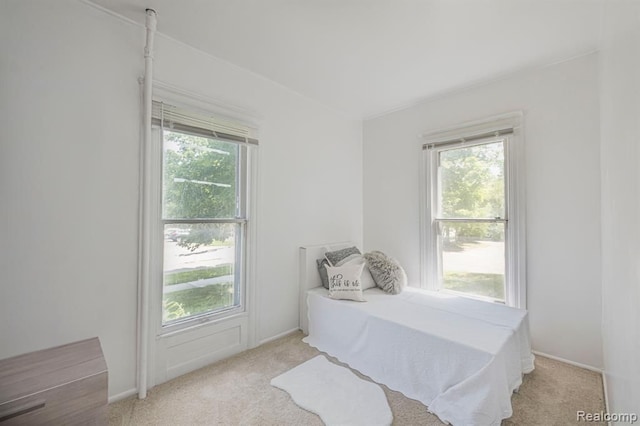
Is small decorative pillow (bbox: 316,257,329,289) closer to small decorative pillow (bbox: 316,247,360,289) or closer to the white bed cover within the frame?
small decorative pillow (bbox: 316,247,360,289)

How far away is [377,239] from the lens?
12.0ft

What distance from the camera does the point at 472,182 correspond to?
9.33 feet

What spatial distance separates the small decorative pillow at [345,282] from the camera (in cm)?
250

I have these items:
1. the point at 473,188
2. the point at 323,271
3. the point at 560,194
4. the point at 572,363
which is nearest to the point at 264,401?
the point at 323,271

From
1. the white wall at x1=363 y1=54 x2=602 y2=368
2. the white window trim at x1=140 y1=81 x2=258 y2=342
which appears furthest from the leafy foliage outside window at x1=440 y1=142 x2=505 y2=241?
the white window trim at x1=140 y1=81 x2=258 y2=342

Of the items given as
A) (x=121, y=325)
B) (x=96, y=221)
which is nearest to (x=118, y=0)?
(x=96, y=221)

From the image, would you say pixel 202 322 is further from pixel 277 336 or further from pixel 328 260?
pixel 328 260

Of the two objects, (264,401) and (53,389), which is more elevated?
(53,389)

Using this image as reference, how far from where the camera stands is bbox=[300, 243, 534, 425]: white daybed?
1571mm

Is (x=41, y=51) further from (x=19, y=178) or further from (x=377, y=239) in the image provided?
(x=377, y=239)

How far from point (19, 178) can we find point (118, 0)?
1.28 metres

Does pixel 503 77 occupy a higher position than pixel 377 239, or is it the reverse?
pixel 503 77

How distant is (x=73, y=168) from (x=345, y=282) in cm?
225

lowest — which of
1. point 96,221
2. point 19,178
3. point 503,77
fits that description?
point 96,221
